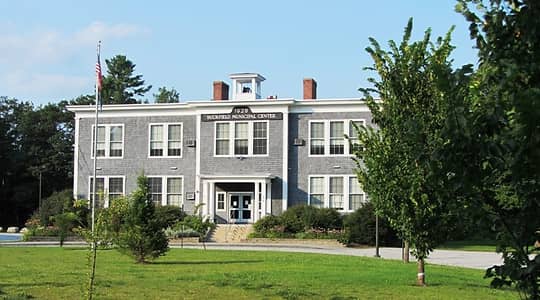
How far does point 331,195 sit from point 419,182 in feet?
95.8

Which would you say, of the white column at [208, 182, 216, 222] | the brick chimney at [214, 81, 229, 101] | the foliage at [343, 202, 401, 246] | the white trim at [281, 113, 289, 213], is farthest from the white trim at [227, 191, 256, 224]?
the foliage at [343, 202, 401, 246]

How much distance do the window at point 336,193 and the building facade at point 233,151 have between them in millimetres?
61

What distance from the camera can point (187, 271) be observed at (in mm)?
18641

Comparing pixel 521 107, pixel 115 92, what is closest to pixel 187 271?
pixel 521 107

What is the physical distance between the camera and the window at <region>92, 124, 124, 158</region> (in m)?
47.8

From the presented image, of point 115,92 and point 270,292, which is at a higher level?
point 115,92

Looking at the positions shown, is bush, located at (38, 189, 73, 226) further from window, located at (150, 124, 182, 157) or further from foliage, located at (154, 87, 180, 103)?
foliage, located at (154, 87, 180, 103)

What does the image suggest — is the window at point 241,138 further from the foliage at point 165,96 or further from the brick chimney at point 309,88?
the foliage at point 165,96

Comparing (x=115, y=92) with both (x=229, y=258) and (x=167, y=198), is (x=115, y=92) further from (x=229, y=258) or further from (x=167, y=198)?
(x=229, y=258)

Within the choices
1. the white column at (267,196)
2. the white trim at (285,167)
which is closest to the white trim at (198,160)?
the white column at (267,196)

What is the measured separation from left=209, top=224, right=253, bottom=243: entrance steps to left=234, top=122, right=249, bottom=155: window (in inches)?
191

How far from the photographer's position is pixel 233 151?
4559 centimetres

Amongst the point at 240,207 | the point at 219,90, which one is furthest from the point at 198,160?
the point at 219,90

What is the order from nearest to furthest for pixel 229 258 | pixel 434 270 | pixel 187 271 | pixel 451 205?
pixel 451 205
pixel 187 271
pixel 434 270
pixel 229 258
